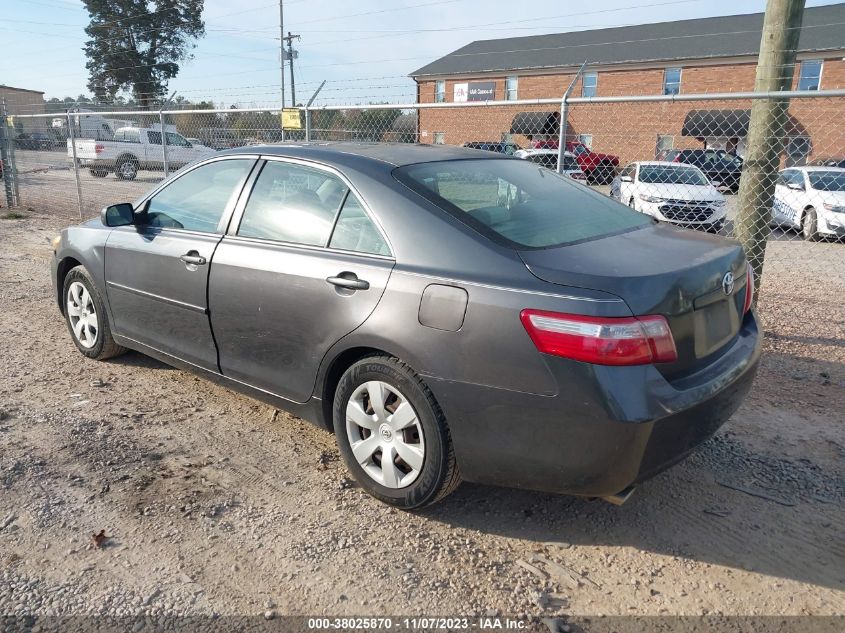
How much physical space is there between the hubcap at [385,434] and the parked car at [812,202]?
424 inches

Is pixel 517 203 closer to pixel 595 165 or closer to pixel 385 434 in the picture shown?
pixel 385 434

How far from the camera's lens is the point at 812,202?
41.2 feet

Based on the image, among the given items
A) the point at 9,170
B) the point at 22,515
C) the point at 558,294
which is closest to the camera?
the point at 558,294

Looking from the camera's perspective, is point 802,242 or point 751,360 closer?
point 751,360

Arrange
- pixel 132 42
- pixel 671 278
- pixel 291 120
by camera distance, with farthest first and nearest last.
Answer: pixel 132 42 < pixel 291 120 < pixel 671 278

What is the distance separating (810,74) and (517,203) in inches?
1508

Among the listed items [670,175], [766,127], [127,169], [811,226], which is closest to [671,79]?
[670,175]

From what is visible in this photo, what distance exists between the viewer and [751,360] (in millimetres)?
3066

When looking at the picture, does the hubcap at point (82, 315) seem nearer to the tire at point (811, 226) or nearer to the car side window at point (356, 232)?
the car side window at point (356, 232)

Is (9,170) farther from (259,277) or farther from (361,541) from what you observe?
(361,541)

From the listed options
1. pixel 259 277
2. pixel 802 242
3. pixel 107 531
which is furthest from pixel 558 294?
pixel 802 242

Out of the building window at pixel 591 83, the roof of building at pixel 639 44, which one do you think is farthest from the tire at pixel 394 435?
the building window at pixel 591 83

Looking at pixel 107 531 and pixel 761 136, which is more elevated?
pixel 761 136

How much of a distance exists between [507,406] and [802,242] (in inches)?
480
